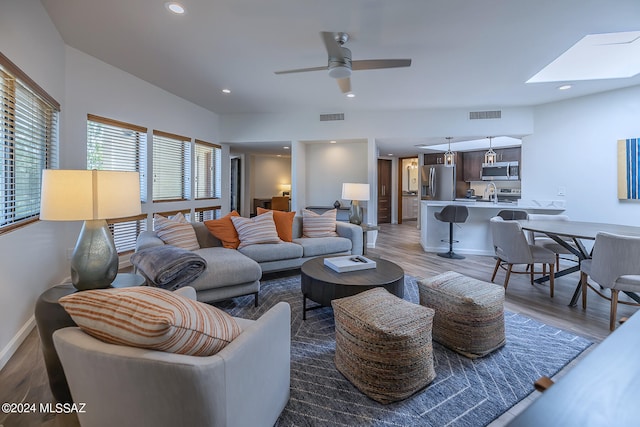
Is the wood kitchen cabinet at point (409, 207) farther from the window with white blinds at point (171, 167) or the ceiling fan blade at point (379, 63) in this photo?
the ceiling fan blade at point (379, 63)

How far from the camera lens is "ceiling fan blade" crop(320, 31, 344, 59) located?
2611 mm

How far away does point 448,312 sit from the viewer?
2.17 metres

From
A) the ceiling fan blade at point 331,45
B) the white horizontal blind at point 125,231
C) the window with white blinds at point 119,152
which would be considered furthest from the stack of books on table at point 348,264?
the white horizontal blind at point 125,231

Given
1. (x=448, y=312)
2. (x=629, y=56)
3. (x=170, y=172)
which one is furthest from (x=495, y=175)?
(x=170, y=172)

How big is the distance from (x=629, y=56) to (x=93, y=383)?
19.9ft

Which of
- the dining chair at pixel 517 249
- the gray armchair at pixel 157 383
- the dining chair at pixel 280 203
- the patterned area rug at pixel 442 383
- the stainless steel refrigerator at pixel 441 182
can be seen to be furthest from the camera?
the dining chair at pixel 280 203

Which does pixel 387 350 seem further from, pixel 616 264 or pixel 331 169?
pixel 331 169

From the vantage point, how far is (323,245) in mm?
3994

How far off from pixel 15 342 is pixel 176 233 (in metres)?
1.43

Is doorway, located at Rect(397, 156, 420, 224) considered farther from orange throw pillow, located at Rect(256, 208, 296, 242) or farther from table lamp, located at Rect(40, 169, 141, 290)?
table lamp, located at Rect(40, 169, 141, 290)

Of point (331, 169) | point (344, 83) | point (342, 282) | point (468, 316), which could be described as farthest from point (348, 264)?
point (331, 169)

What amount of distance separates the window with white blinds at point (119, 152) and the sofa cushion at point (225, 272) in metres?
→ 1.95

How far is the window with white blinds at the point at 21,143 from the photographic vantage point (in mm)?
2170

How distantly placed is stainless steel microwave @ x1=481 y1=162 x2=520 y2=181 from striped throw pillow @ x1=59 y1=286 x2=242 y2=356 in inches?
323
